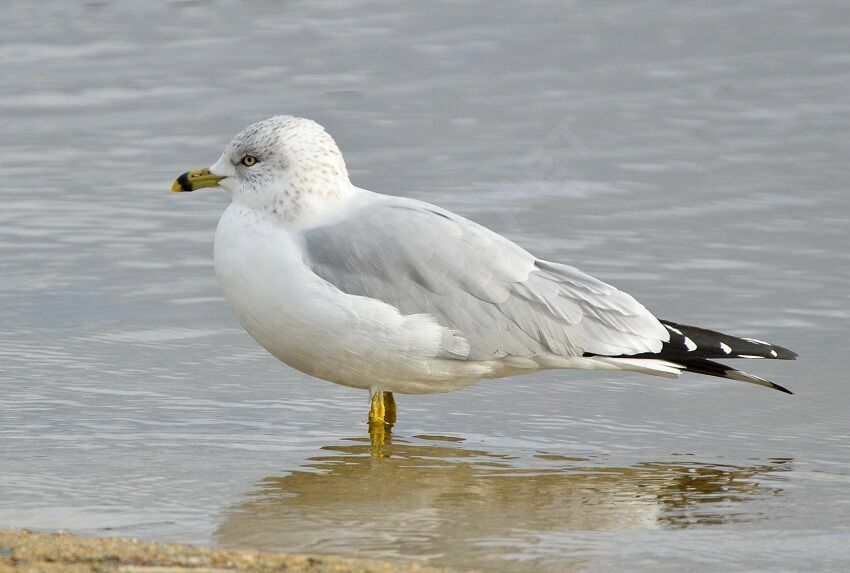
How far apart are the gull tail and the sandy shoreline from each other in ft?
6.13

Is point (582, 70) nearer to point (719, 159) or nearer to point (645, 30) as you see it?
point (645, 30)

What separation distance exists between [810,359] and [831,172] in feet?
9.61

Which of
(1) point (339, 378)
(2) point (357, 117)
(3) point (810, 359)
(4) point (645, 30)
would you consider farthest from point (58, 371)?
(4) point (645, 30)

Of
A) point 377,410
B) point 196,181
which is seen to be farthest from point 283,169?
point 377,410

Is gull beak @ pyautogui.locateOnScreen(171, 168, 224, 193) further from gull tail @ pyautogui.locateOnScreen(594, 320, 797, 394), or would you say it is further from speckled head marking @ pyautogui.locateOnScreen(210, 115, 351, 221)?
gull tail @ pyautogui.locateOnScreen(594, 320, 797, 394)

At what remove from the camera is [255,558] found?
14.4 feet

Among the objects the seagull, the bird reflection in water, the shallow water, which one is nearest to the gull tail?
the seagull

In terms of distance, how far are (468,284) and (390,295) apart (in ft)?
1.08

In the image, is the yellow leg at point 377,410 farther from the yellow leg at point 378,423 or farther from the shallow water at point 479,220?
the shallow water at point 479,220

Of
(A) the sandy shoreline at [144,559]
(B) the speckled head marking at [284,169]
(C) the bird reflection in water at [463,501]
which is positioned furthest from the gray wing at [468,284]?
(A) the sandy shoreline at [144,559]

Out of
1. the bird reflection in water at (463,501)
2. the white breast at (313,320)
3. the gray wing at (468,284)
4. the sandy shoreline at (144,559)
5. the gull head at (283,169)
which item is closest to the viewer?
the sandy shoreline at (144,559)

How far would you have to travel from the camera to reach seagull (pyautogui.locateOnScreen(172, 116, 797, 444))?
5.88m

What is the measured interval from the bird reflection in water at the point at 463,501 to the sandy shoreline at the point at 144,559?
30 centimetres

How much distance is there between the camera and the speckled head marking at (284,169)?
6.15 metres
